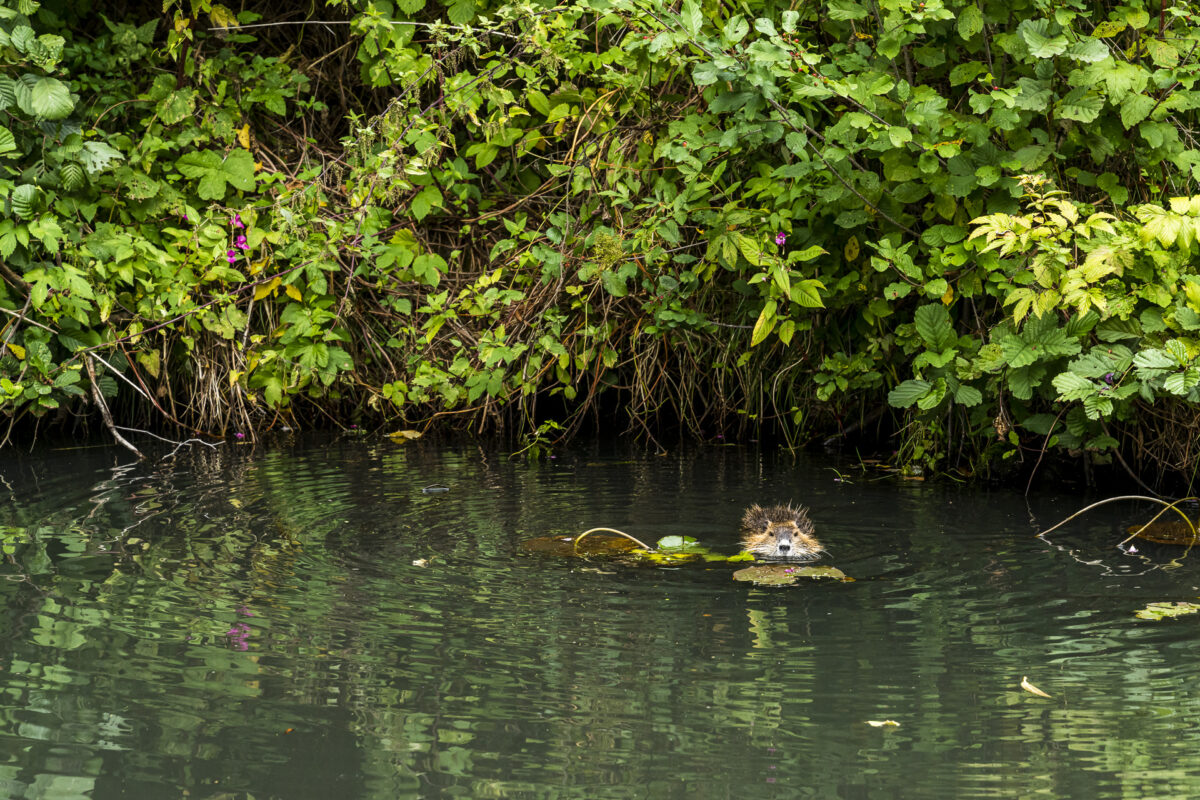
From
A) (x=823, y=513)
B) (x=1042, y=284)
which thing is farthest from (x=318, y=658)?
(x=1042, y=284)

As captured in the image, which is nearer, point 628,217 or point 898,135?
point 898,135

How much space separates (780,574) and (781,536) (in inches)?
9.7

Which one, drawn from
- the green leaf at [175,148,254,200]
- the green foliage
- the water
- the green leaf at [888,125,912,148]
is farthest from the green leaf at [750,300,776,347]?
the green leaf at [175,148,254,200]

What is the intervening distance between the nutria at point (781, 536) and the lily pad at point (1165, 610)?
113 cm

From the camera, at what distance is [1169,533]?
4.87 m

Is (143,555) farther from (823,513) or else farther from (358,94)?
(358,94)

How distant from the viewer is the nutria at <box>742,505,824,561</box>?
14.8 feet

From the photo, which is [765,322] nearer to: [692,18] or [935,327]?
[935,327]

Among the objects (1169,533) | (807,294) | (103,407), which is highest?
(807,294)

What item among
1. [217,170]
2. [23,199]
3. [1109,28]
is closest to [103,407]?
[23,199]

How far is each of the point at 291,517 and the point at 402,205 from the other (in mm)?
2856

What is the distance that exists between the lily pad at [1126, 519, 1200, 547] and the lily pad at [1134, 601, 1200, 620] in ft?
2.90

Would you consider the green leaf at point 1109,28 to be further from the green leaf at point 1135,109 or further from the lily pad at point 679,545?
the lily pad at point 679,545

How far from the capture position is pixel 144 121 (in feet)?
24.0
